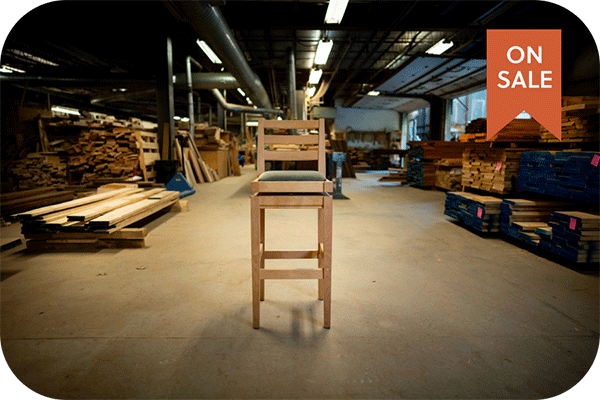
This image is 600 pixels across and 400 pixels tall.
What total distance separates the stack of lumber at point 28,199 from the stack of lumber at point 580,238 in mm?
7522

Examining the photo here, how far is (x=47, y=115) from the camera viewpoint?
32.8ft

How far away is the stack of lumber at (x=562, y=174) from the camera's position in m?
3.31

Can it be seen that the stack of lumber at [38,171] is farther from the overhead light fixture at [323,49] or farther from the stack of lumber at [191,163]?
the overhead light fixture at [323,49]

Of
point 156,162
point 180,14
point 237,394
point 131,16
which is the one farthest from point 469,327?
point 131,16

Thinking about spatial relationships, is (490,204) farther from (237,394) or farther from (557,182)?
(237,394)

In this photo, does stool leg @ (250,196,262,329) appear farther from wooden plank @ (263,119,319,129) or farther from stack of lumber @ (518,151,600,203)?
stack of lumber @ (518,151,600,203)

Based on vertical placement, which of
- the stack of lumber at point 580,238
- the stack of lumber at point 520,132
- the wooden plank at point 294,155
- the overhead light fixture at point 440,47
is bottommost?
the stack of lumber at point 580,238

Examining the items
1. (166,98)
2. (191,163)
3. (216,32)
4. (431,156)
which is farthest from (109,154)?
(431,156)

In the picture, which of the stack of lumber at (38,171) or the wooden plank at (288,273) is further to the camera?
the stack of lumber at (38,171)

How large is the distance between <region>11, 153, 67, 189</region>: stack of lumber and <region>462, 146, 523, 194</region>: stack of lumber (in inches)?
401

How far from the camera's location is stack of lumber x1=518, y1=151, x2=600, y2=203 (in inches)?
130

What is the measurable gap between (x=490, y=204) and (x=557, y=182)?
2.48 feet

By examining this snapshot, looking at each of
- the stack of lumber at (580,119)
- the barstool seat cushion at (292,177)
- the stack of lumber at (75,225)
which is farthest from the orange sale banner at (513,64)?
the stack of lumber at (75,225)

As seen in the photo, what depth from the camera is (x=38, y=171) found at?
848 centimetres
